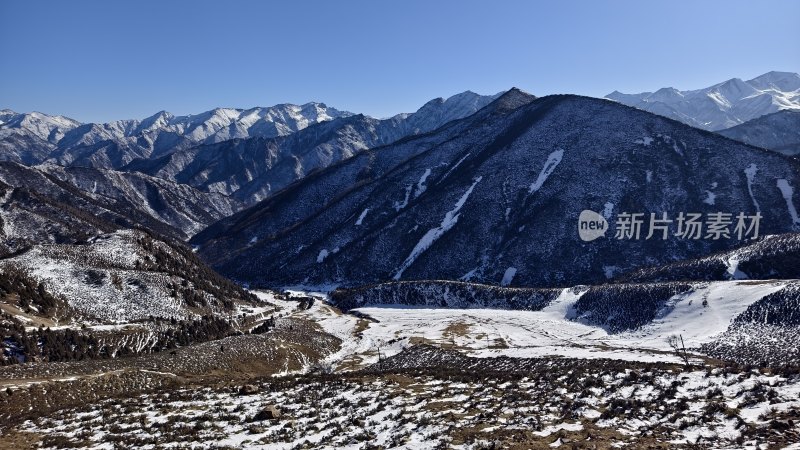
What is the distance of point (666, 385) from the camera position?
25266mm

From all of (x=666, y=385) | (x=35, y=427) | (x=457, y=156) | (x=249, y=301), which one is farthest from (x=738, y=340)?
(x=457, y=156)

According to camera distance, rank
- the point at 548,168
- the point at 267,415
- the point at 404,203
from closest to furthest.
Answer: the point at 267,415
the point at 548,168
the point at 404,203

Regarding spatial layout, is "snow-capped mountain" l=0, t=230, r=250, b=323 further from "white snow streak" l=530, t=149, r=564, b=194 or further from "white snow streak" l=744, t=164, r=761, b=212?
"white snow streak" l=744, t=164, r=761, b=212

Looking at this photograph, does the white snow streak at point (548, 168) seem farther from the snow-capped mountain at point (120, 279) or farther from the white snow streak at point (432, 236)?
the snow-capped mountain at point (120, 279)

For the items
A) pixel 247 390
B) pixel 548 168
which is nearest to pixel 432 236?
pixel 548 168

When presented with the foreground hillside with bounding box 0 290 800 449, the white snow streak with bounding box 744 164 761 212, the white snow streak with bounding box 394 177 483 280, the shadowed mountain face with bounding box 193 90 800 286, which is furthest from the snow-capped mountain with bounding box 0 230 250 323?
the white snow streak with bounding box 744 164 761 212

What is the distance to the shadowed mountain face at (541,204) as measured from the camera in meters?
123

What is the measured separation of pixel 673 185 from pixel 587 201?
22.8 metres

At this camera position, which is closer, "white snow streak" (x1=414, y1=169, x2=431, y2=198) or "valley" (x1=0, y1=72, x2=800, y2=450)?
"valley" (x1=0, y1=72, x2=800, y2=450)

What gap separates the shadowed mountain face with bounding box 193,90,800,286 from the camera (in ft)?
402

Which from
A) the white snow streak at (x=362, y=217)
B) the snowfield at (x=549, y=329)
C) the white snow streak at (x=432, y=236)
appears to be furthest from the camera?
the white snow streak at (x=362, y=217)

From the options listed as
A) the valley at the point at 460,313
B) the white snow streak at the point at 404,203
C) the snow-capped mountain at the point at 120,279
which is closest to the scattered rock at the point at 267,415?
the valley at the point at 460,313

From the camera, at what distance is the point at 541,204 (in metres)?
141

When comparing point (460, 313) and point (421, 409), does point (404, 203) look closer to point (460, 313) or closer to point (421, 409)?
point (460, 313)
